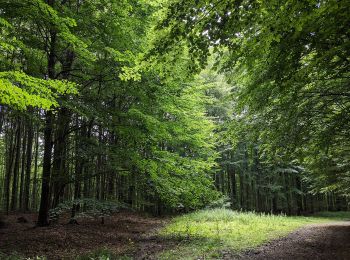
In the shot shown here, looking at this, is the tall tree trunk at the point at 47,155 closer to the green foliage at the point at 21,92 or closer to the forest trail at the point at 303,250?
the green foliage at the point at 21,92

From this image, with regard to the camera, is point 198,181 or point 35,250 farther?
point 198,181

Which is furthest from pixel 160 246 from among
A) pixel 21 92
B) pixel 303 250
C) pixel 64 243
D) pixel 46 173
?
pixel 21 92

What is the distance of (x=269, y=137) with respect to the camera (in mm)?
8188

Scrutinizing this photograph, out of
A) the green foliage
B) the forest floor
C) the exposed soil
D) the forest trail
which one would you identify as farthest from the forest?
the forest trail

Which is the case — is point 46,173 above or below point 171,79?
below

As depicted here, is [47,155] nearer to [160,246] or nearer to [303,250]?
[160,246]

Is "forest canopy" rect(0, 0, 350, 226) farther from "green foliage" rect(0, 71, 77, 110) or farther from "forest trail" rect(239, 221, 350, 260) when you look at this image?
"forest trail" rect(239, 221, 350, 260)

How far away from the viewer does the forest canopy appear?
4.54m

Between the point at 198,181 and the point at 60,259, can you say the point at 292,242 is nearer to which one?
the point at 198,181

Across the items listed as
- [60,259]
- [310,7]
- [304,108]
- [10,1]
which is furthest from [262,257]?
[10,1]

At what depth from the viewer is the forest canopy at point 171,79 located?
4.54 metres

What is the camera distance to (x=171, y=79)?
10.4 m

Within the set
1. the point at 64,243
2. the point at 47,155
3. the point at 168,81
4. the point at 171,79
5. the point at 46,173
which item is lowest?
the point at 64,243

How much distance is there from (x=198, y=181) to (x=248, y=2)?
31.0ft
